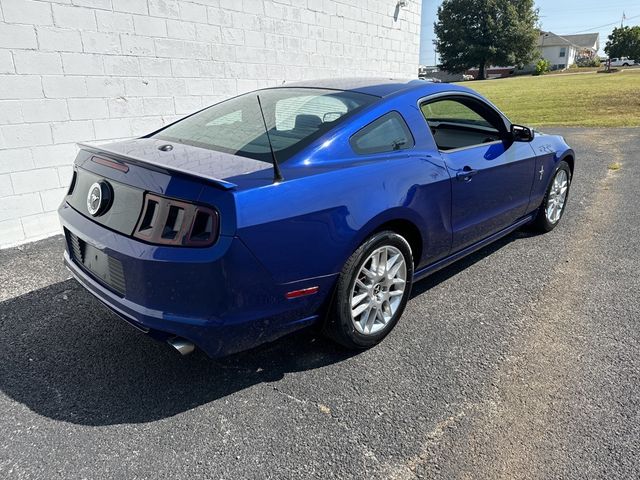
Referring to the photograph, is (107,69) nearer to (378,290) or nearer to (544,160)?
(378,290)

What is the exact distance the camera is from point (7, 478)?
206 centimetres

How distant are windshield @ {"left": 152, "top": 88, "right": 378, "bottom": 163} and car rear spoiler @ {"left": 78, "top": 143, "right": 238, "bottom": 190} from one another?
43cm

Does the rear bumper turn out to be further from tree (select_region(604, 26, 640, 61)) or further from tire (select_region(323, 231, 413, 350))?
tree (select_region(604, 26, 640, 61))

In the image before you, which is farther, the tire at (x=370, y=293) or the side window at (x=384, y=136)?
the side window at (x=384, y=136)

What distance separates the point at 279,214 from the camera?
2.30 metres

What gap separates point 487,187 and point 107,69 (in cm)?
407

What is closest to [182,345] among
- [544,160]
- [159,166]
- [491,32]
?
[159,166]

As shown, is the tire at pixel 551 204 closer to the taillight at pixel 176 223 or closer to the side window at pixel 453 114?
the side window at pixel 453 114

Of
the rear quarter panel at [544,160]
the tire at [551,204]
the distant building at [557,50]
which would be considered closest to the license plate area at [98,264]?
the rear quarter panel at [544,160]

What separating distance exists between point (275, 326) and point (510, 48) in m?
79.2

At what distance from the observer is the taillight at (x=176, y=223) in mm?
2184

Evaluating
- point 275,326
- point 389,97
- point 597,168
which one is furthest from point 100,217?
point 597,168

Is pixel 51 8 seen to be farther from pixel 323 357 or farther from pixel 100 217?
pixel 323 357

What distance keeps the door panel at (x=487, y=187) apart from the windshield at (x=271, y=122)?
853 mm
